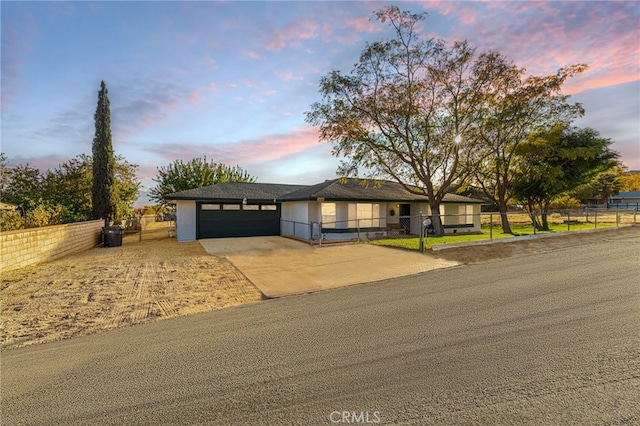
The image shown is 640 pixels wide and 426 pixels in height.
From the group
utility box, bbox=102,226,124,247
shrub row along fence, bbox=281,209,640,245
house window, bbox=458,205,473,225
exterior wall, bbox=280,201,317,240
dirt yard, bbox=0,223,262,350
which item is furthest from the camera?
house window, bbox=458,205,473,225

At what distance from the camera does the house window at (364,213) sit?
16.7 m

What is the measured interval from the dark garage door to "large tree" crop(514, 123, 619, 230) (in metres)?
15.4

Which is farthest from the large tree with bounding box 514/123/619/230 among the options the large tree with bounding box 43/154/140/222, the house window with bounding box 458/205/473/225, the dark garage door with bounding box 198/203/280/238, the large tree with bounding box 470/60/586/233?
the large tree with bounding box 43/154/140/222

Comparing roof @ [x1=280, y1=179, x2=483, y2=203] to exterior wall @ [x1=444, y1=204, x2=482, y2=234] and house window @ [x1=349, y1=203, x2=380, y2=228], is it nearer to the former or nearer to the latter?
house window @ [x1=349, y1=203, x2=380, y2=228]

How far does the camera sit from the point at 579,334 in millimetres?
3691

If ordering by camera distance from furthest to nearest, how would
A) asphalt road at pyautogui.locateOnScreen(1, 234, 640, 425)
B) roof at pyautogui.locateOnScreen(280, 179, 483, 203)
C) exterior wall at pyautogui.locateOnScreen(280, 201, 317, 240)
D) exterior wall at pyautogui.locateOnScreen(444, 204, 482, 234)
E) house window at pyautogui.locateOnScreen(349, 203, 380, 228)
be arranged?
exterior wall at pyautogui.locateOnScreen(444, 204, 482, 234) → house window at pyautogui.locateOnScreen(349, 203, 380, 228) → exterior wall at pyautogui.locateOnScreen(280, 201, 317, 240) → roof at pyautogui.locateOnScreen(280, 179, 483, 203) → asphalt road at pyautogui.locateOnScreen(1, 234, 640, 425)

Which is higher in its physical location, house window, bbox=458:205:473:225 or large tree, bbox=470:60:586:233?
large tree, bbox=470:60:586:233

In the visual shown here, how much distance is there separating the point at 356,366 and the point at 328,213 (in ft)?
43.3

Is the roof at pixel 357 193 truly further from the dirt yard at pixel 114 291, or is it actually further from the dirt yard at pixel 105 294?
the dirt yard at pixel 105 294

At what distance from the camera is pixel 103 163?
61.6ft

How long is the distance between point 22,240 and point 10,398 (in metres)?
8.06

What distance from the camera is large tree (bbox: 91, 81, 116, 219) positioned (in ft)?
61.0

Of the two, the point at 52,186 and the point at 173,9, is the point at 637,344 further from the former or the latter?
the point at 52,186

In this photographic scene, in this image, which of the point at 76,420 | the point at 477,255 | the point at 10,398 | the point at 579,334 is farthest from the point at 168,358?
the point at 477,255
